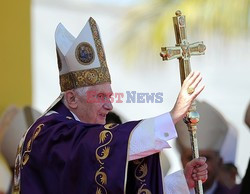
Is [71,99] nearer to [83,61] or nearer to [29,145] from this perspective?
[83,61]

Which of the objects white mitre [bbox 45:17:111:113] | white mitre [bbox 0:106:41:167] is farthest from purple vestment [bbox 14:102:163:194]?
white mitre [bbox 0:106:41:167]

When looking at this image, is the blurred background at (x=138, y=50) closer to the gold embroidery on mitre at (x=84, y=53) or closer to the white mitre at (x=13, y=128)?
the white mitre at (x=13, y=128)

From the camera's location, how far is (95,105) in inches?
166

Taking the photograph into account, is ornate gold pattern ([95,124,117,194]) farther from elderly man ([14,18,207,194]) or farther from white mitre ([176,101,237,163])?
white mitre ([176,101,237,163])

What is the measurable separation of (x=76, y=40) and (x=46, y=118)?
0.44 metres

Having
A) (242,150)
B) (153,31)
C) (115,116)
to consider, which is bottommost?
(242,150)

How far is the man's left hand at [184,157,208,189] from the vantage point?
413 cm

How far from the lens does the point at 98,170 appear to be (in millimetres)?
3914

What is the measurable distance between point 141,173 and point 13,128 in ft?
10.6

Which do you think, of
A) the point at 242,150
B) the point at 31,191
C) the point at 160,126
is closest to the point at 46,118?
the point at 31,191

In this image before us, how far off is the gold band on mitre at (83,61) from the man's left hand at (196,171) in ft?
1.88

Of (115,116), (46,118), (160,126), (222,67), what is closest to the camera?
(160,126)

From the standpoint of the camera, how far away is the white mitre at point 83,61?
432cm

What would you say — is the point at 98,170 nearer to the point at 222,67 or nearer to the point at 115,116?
the point at 115,116
